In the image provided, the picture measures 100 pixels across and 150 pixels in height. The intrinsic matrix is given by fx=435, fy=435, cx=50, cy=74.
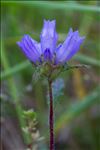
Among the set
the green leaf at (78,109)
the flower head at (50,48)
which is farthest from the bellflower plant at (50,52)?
the green leaf at (78,109)

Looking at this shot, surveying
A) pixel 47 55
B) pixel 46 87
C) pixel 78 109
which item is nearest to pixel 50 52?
pixel 47 55

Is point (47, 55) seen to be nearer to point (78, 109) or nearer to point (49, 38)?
point (49, 38)

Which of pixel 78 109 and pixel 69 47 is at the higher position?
pixel 69 47

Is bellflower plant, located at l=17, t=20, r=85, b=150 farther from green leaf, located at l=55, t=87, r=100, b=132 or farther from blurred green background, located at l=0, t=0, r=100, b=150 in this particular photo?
green leaf, located at l=55, t=87, r=100, b=132

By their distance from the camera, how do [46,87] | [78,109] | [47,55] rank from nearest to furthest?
[47,55] < [78,109] < [46,87]

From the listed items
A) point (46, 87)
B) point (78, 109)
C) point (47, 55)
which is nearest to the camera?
point (47, 55)

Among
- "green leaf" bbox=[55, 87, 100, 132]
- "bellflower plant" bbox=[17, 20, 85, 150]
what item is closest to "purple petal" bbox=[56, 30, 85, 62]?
"bellflower plant" bbox=[17, 20, 85, 150]
